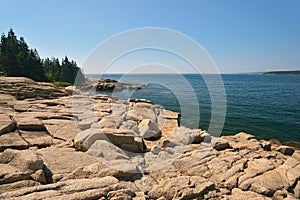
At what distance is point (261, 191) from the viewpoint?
864 centimetres

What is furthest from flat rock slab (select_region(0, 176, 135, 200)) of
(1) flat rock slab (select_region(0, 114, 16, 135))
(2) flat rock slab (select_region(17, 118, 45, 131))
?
(2) flat rock slab (select_region(17, 118, 45, 131))

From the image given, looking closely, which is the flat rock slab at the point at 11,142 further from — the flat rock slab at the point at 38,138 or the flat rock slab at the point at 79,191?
the flat rock slab at the point at 79,191

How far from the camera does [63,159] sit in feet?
28.5

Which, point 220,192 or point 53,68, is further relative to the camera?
point 53,68

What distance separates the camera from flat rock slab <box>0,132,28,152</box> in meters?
9.09

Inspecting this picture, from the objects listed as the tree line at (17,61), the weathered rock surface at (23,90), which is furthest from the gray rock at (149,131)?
the tree line at (17,61)

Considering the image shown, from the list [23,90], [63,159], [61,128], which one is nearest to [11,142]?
[63,159]

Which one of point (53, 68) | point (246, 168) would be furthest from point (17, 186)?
point (53, 68)

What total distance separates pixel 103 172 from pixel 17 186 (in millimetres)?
2779

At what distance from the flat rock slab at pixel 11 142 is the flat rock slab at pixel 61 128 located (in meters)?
1.92

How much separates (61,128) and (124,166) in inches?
245

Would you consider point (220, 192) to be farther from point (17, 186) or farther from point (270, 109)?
point (270, 109)

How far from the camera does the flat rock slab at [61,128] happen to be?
1171cm

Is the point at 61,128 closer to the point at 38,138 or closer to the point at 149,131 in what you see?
the point at 38,138
